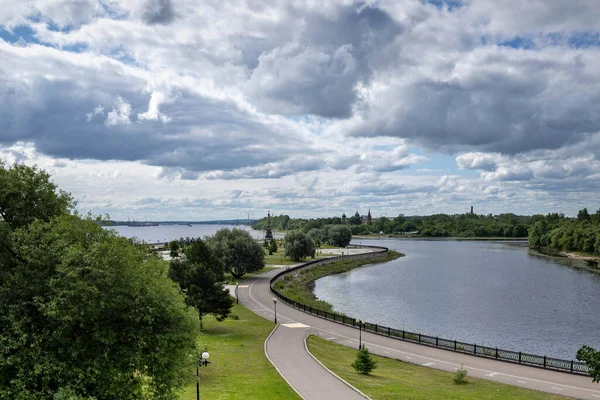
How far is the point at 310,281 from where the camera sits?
86875 millimetres

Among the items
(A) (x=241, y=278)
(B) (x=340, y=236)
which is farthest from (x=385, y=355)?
(B) (x=340, y=236)

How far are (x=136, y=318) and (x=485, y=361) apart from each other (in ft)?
78.6

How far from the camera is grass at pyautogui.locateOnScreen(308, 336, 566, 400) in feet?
80.7

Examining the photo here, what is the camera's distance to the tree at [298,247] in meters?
107

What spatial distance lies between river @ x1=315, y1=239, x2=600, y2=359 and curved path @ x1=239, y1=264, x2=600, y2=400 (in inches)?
387

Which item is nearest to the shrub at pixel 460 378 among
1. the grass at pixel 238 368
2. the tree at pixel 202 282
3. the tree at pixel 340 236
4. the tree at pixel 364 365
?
the tree at pixel 364 365

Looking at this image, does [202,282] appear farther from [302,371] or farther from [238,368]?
[302,371]

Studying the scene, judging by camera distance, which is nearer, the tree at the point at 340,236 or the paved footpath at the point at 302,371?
the paved footpath at the point at 302,371

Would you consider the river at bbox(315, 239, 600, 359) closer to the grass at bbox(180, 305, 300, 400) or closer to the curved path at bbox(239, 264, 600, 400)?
the curved path at bbox(239, 264, 600, 400)

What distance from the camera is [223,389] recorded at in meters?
24.4

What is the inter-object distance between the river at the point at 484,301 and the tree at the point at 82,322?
32165mm

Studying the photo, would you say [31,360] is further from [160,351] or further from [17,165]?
[17,165]

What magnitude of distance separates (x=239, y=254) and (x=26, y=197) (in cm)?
5517

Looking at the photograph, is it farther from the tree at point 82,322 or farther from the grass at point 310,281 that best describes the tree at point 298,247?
the tree at point 82,322
